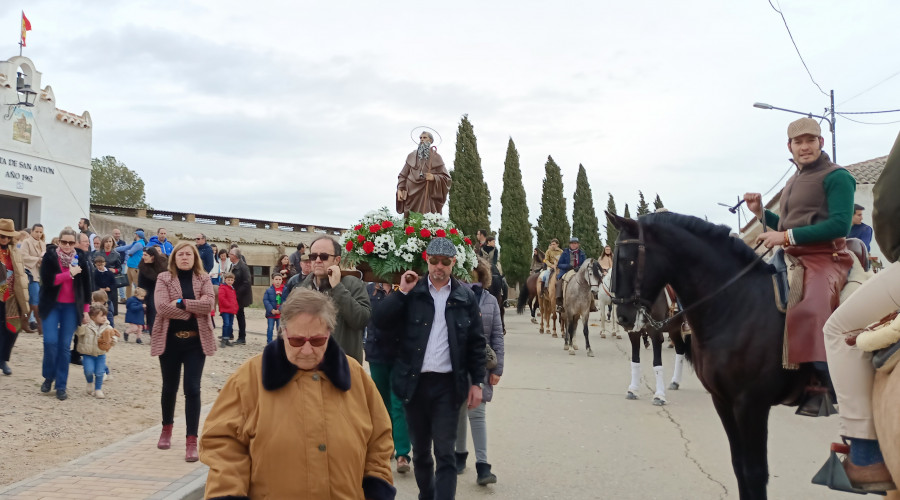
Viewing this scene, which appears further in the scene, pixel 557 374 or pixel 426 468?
pixel 557 374

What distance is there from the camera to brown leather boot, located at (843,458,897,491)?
10.4ft

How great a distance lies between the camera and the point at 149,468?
6.15 metres

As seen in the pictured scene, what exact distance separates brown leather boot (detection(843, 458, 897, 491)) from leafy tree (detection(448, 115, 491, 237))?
35.2 m

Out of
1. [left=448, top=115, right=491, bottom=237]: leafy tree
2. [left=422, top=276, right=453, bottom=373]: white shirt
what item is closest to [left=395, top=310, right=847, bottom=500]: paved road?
[left=422, top=276, right=453, bottom=373]: white shirt

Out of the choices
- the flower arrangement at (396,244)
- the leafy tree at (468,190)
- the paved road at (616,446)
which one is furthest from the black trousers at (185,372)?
the leafy tree at (468,190)

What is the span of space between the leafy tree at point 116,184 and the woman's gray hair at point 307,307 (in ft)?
181

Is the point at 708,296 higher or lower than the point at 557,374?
higher

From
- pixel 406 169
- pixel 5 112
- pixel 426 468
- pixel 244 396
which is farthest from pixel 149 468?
pixel 5 112

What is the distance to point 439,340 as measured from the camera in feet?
16.0

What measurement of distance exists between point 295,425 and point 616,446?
5.46 meters

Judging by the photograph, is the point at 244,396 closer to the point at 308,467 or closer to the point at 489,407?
the point at 308,467

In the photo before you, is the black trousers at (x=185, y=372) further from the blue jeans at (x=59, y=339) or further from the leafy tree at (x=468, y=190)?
the leafy tree at (x=468, y=190)

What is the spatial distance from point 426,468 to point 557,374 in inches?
320

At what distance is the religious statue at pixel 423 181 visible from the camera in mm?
9859
